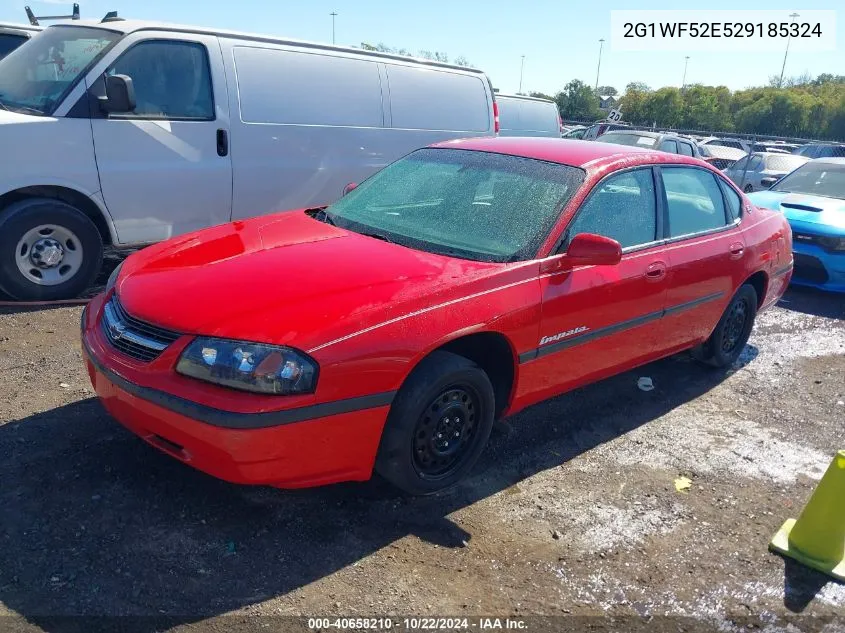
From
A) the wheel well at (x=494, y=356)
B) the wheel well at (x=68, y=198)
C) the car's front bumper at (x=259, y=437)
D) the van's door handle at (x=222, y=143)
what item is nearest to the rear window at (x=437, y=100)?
the van's door handle at (x=222, y=143)

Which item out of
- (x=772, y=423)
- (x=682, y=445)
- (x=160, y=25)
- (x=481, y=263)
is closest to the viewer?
(x=481, y=263)

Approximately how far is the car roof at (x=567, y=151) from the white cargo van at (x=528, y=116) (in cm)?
670

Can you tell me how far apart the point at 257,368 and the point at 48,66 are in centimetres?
442

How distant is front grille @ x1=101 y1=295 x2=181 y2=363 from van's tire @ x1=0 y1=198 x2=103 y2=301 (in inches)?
101

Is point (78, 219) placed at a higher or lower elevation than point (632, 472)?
higher

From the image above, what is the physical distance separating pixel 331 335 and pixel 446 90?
18.7 feet

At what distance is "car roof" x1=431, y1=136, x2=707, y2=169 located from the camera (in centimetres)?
418

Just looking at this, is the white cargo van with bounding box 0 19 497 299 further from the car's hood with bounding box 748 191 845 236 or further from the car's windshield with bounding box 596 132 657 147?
the car's windshield with bounding box 596 132 657 147

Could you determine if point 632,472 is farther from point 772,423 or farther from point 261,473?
point 261,473

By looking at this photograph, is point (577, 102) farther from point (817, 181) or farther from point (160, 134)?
point (160, 134)

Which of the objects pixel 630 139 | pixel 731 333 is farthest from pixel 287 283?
pixel 630 139

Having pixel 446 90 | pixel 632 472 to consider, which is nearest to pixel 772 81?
pixel 446 90

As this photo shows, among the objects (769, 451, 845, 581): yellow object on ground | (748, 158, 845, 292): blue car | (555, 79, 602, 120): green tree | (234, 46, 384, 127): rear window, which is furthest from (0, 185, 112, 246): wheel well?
(555, 79, 602, 120): green tree

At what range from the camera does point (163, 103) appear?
19.5ft
